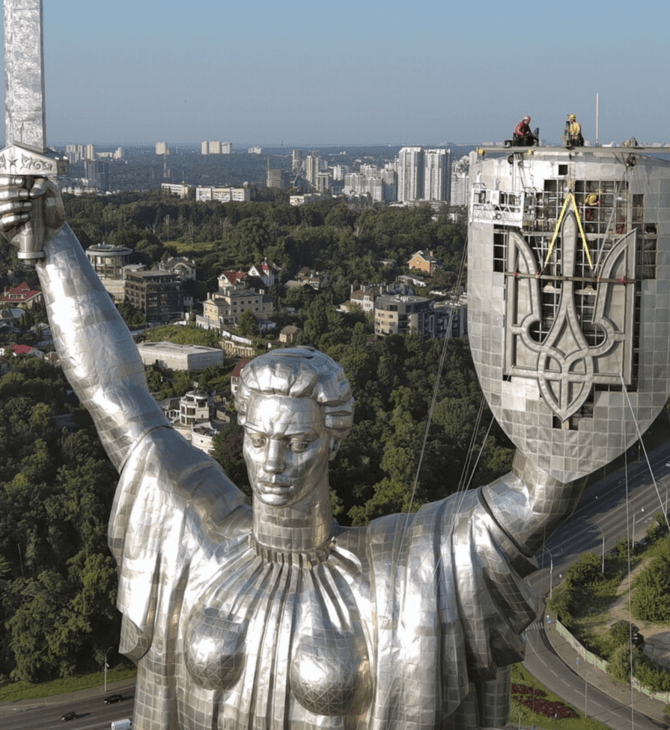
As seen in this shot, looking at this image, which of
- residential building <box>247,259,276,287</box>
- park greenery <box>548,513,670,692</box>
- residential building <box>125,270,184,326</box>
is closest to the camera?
park greenery <box>548,513,670,692</box>

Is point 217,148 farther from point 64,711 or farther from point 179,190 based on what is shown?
point 64,711

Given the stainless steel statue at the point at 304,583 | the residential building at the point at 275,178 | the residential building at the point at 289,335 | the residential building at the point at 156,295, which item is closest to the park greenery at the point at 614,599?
the stainless steel statue at the point at 304,583

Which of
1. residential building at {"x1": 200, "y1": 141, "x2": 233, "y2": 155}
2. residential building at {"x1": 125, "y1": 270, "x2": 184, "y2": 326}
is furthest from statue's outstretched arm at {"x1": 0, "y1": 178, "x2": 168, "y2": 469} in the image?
residential building at {"x1": 200, "y1": 141, "x2": 233, "y2": 155}

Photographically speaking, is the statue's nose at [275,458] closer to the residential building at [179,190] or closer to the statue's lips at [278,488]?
the statue's lips at [278,488]

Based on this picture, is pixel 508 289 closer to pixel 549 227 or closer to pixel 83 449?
pixel 549 227

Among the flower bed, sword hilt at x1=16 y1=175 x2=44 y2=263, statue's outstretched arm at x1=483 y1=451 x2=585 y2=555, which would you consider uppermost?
sword hilt at x1=16 y1=175 x2=44 y2=263

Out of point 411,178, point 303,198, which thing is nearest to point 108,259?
point 303,198

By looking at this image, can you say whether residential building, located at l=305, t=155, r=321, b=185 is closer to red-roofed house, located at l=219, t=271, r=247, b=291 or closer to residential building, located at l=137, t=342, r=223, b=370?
red-roofed house, located at l=219, t=271, r=247, b=291

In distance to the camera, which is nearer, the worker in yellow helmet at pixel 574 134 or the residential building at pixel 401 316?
the worker in yellow helmet at pixel 574 134
